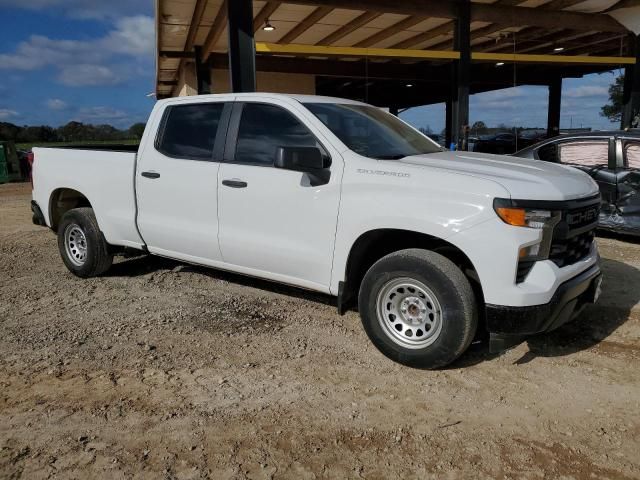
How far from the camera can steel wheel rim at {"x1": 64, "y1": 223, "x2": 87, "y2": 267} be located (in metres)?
5.83

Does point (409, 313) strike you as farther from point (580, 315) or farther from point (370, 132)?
point (580, 315)

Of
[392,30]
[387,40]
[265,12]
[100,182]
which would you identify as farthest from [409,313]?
[387,40]

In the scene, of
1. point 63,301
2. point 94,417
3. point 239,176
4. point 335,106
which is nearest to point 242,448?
point 94,417

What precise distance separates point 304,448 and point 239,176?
7.54 feet

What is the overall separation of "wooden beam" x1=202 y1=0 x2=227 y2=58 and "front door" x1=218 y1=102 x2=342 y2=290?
634 cm

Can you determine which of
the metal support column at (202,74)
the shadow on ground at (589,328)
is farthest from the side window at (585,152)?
the metal support column at (202,74)

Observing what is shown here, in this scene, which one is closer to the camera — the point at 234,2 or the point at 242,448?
the point at 242,448

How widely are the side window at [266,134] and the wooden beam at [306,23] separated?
22.4 ft

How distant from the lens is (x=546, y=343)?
4.10 m

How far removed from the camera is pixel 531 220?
3193 mm

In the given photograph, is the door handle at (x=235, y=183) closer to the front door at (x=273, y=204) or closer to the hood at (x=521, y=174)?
the front door at (x=273, y=204)

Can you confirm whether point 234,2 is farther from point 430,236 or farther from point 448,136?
point 448,136

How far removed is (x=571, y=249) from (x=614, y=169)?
4565mm

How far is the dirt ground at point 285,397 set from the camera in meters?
2.66
